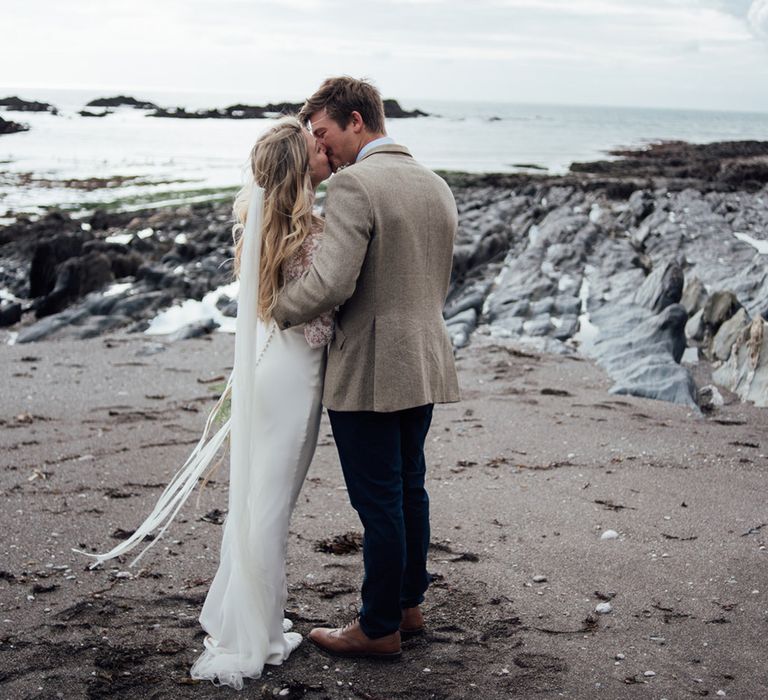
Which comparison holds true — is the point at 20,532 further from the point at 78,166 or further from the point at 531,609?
the point at 78,166

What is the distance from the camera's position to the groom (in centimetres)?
277

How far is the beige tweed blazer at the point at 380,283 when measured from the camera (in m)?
2.75

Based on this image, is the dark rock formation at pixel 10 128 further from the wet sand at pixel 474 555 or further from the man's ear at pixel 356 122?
the man's ear at pixel 356 122

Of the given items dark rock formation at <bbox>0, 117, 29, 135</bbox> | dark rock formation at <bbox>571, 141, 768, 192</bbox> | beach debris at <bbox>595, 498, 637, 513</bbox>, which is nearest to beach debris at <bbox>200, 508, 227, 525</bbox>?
beach debris at <bbox>595, 498, 637, 513</bbox>

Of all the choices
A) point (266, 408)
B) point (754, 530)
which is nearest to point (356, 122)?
Answer: point (266, 408)

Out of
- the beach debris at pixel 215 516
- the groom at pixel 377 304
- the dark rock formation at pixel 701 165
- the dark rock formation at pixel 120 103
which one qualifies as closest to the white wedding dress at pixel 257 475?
the groom at pixel 377 304

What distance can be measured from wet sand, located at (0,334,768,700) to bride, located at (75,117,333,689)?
0.66 feet

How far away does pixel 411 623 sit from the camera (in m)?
3.36

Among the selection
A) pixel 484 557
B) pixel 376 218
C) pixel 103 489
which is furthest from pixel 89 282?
pixel 376 218

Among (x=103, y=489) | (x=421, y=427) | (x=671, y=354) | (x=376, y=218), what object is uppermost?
(x=376, y=218)

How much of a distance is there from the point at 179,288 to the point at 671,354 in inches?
293

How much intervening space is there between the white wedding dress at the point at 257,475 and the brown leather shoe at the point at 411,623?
49cm

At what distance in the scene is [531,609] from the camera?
3.58 meters

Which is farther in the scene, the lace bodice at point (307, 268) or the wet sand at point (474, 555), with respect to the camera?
the wet sand at point (474, 555)
